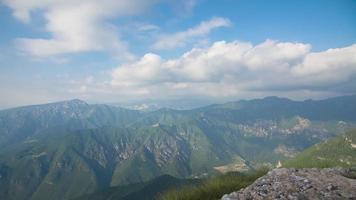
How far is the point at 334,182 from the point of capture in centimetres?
2092

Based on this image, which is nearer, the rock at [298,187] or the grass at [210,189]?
the rock at [298,187]

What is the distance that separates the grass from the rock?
2601 millimetres

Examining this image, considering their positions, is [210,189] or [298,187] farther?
[210,189]

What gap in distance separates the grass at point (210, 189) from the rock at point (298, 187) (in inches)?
102

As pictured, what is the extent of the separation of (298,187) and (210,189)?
5.83 meters

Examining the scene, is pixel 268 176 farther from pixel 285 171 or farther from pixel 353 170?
pixel 353 170

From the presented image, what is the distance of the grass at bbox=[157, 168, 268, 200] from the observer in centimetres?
2202

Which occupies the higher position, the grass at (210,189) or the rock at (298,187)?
the rock at (298,187)

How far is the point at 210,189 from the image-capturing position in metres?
23.4

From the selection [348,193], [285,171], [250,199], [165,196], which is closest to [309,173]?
[285,171]

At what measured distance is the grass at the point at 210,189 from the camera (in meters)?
22.0

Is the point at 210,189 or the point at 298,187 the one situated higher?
the point at 298,187

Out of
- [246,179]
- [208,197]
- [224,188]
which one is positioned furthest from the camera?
[246,179]

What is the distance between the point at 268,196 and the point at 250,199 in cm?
94
